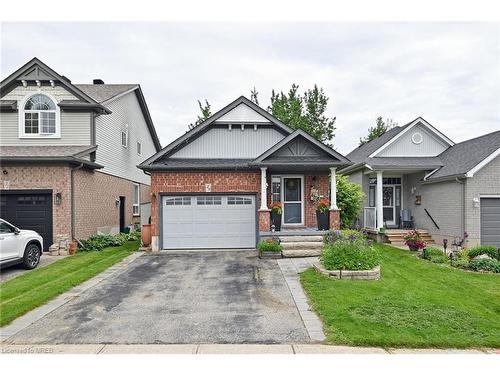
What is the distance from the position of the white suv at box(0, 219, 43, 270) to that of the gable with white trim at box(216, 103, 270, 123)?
331 inches

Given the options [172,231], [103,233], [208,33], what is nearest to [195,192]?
[172,231]

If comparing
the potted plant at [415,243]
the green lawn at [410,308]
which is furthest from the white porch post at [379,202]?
the green lawn at [410,308]

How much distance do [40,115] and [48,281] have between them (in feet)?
30.3

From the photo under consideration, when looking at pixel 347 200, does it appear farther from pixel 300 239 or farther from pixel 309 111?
pixel 309 111

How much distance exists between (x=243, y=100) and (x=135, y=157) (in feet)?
32.5

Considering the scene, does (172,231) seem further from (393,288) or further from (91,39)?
(393,288)

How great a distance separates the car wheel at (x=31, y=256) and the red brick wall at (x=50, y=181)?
2.43 meters

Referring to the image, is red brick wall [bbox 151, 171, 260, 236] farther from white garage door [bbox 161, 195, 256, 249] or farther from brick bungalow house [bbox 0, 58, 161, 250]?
brick bungalow house [bbox 0, 58, 161, 250]

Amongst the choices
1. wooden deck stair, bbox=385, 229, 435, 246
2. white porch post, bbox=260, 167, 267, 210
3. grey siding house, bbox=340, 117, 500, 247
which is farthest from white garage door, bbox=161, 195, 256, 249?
grey siding house, bbox=340, 117, 500, 247

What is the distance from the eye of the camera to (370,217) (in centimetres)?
1755

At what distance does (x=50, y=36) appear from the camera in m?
10.2

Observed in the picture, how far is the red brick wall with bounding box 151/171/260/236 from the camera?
14.1 metres

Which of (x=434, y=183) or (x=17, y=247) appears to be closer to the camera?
(x=17, y=247)

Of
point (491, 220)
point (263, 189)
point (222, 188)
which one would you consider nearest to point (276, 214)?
point (263, 189)
